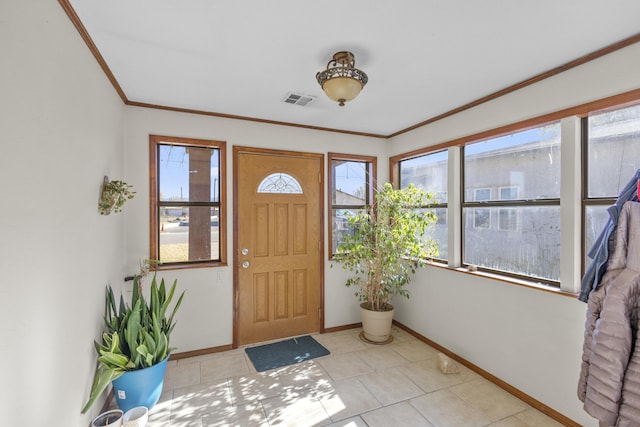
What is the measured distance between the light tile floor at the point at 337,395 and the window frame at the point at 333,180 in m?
1.39

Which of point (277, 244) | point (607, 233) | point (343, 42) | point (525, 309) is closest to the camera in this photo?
point (607, 233)

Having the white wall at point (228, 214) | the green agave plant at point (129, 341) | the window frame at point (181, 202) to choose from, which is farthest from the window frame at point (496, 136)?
the green agave plant at point (129, 341)

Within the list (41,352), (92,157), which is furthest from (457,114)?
(41,352)

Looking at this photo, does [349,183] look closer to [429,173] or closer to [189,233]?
[429,173]

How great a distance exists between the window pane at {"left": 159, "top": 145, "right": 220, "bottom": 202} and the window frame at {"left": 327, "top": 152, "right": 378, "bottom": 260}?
52.0 inches

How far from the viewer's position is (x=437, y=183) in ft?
11.3

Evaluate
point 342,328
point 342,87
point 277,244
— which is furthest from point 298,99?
point 342,328

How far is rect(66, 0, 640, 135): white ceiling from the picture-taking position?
5.04 ft

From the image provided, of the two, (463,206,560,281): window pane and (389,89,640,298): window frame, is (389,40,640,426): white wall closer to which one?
(389,89,640,298): window frame

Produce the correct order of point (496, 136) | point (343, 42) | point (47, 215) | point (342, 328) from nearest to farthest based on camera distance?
point (47, 215) → point (343, 42) → point (496, 136) → point (342, 328)

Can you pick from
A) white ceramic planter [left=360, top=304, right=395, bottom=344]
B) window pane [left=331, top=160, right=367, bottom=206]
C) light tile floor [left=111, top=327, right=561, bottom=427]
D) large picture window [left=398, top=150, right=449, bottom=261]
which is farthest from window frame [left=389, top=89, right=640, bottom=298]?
light tile floor [left=111, top=327, right=561, bottom=427]

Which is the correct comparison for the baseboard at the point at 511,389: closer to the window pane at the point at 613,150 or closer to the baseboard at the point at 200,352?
the window pane at the point at 613,150

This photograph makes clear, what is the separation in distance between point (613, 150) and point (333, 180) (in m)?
2.54

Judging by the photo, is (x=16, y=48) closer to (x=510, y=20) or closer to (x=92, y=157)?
(x=92, y=157)
